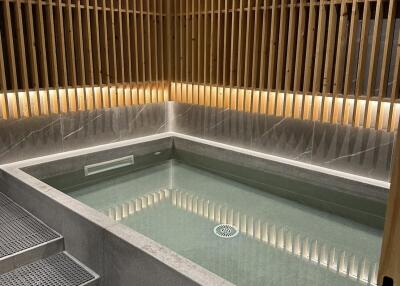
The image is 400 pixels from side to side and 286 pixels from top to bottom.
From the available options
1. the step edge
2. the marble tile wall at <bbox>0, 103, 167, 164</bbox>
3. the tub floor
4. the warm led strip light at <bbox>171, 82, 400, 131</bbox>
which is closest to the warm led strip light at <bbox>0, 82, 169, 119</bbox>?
the marble tile wall at <bbox>0, 103, 167, 164</bbox>

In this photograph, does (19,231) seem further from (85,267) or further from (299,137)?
(299,137)

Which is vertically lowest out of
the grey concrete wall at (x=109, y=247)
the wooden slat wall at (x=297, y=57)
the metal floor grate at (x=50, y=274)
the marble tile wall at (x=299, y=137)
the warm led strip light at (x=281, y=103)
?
the metal floor grate at (x=50, y=274)

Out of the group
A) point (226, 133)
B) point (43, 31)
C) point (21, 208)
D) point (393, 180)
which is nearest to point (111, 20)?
point (43, 31)

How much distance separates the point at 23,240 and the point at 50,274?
0.47 metres

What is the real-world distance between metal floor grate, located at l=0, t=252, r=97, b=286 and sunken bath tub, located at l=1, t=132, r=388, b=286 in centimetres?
11

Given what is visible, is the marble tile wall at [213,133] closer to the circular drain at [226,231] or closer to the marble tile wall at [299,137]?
the marble tile wall at [299,137]

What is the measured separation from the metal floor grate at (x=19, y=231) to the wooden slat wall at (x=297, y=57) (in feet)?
10.4

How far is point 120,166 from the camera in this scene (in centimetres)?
507

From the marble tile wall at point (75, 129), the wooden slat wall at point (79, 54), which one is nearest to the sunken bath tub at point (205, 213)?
the marble tile wall at point (75, 129)

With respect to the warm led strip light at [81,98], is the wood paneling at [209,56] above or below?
above

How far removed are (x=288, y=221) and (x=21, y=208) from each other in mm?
2812

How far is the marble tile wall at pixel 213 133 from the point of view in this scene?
167 inches

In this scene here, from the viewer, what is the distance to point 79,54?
4.82 m

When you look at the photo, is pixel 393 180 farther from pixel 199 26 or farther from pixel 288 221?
pixel 199 26
